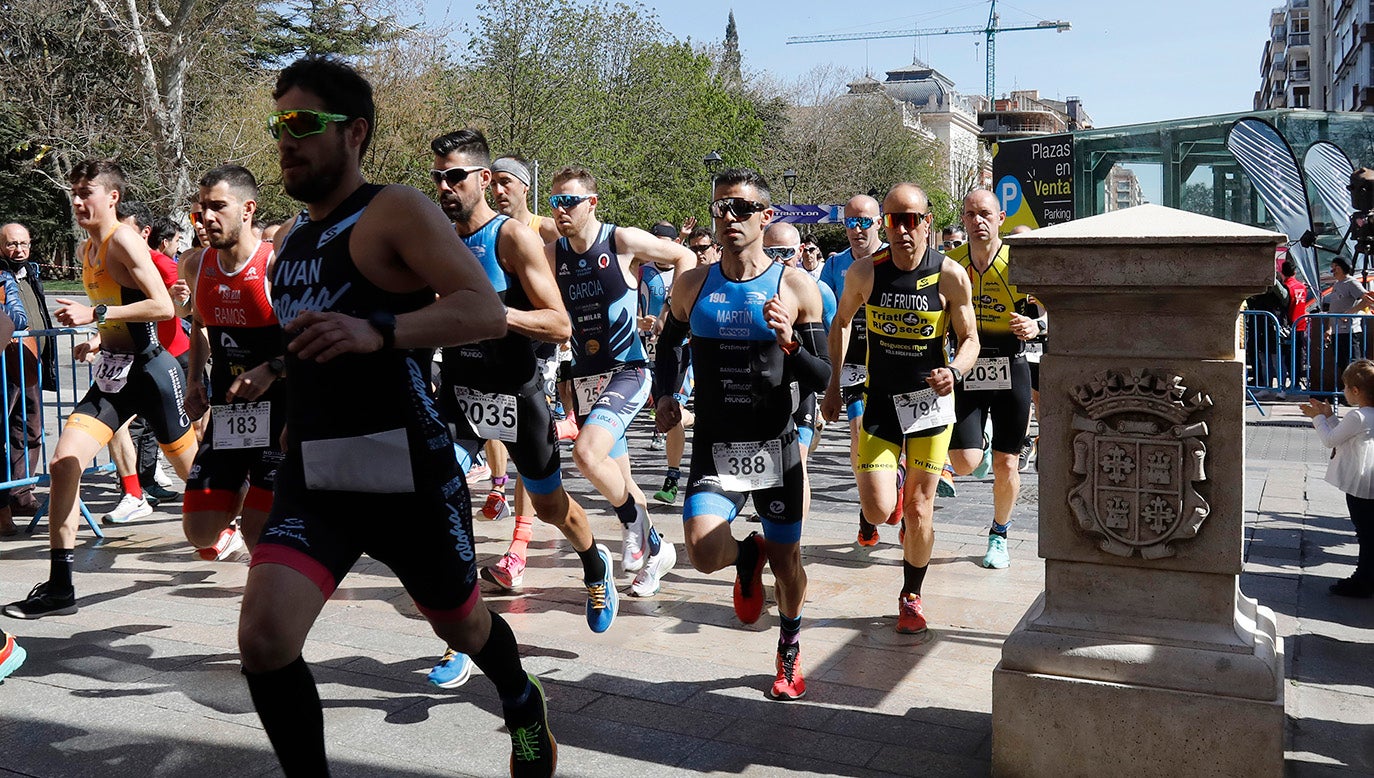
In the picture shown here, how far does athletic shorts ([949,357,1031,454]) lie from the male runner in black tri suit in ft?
12.6

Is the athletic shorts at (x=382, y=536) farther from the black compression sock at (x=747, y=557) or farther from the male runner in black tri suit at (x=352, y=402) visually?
the black compression sock at (x=747, y=557)

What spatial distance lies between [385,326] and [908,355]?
3.37m

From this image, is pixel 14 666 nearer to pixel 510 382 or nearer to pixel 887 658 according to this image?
pixel 510 382

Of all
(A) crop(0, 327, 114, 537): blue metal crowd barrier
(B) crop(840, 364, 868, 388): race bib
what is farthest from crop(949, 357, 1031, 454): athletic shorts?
(A) crop(0, 327, 114, 537): blue metal crowd barrier

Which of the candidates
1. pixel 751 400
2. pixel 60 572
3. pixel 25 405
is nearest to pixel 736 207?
pixel 751 400

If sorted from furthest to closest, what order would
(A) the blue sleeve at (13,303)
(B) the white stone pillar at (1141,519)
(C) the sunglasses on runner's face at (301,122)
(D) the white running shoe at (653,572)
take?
(A) the blue sleeve at (13,303) < (D) the white running shoe at (653,572) < (B) the white stone pillar at (1141,519) < (C) the sunglasses on runner's face at (301,122)

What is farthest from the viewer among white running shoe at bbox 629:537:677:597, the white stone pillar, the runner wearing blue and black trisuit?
white running shoe at bbox 629:537:677:597

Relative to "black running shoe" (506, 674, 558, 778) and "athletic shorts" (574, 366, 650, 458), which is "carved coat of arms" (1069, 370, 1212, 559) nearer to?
"black running shoe" (506, 674, 558, 778)

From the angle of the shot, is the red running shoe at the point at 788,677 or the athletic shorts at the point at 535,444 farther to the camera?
the athletic shorts at the point at 535,444

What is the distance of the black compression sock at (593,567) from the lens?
17.5 ft

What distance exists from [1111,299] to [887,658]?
6.57 ft

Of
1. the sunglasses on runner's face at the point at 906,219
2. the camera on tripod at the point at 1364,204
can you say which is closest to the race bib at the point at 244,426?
the sunglasses on runner's face at the point at 906,219

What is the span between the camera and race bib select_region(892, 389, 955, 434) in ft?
18.6

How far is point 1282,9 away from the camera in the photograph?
116 meters
